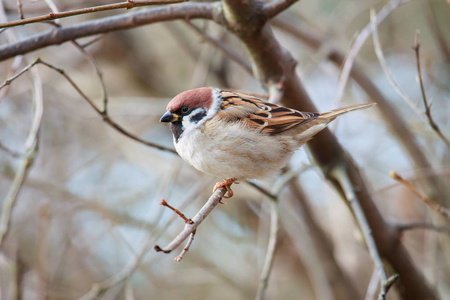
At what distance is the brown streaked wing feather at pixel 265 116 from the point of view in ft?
8.11

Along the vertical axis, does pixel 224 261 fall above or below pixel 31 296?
above

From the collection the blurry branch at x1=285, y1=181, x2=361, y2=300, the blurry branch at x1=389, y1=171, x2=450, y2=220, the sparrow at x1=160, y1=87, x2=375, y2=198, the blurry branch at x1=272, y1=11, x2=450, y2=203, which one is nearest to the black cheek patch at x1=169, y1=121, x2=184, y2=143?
the sparrow at x1=160, y1=87, x2=375, y2=198

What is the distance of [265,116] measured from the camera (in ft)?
8.24

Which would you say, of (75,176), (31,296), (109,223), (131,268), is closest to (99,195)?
(75,176)

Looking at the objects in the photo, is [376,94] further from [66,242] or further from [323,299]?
[66,242]

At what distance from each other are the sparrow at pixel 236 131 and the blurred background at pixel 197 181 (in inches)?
46.0

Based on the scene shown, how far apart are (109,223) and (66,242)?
0.59 meters

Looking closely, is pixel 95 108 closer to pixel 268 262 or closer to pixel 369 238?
pixel 268 262

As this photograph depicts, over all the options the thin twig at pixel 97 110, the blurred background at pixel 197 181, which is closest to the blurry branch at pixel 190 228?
the thin twig at pixel 97 110

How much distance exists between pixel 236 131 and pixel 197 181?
1.92 m

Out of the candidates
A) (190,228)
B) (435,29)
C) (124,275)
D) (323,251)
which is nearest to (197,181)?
(323,251)

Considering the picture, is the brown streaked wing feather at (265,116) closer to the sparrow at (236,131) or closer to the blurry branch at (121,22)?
the sparrow at (236,131)

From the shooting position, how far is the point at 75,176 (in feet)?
14.6

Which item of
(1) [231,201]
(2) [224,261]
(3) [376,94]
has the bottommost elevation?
(2) [224,261]
